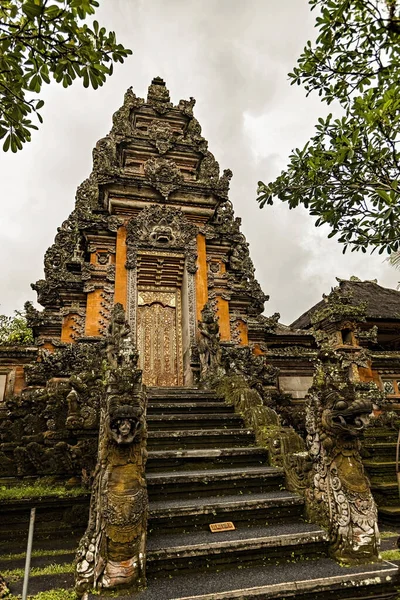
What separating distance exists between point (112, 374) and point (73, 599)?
1.91 metres

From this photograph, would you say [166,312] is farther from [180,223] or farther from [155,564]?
[155,564]

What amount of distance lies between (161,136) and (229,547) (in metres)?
11.1

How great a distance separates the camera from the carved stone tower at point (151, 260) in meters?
9.17

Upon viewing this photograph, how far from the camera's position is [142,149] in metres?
11.3

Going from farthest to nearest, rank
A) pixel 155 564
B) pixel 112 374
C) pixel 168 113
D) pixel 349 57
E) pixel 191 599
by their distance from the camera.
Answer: pixel 168 113, pixel 349 57, pixel 112 374, pixel 155 564, pixel 191 599

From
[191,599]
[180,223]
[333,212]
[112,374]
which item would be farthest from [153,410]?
[180,223]

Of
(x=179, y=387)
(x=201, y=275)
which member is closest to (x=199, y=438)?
(x=179, y=387)

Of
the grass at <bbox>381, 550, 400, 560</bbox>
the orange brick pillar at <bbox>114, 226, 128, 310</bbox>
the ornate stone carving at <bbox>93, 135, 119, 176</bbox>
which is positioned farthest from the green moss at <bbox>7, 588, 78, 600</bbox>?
the ornate stone carving at <bbox>93, 135, 119, 176</bbox>

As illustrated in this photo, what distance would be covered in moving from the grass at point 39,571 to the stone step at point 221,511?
0.89 meters

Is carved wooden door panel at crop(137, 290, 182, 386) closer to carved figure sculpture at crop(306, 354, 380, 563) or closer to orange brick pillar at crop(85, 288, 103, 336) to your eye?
orange brick pillar at crop(85, 288, 103, 336)

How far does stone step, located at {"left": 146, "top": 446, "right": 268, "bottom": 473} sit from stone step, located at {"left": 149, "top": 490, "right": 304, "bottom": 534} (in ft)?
2.01

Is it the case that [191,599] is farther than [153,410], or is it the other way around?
[153,410]

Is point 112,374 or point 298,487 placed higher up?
point 112,374

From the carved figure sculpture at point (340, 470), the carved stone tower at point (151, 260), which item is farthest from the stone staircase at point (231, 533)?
the carved stone tower at point (151, 260)
